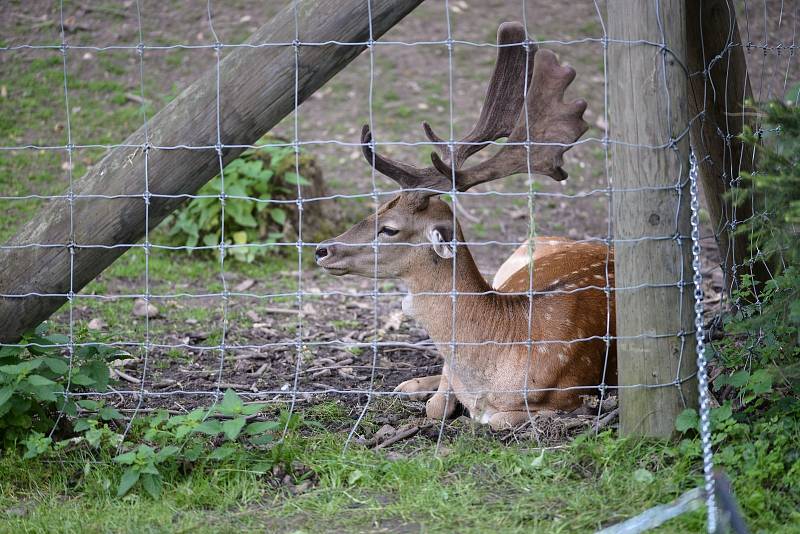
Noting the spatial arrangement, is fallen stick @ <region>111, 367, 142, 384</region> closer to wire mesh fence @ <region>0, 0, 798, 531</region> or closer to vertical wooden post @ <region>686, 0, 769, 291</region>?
wire mesh fence @ <region>0, 0, 798, 531</region>

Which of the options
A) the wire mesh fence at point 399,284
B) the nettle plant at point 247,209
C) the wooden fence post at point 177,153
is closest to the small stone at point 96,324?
the wire mesh fence at point 399,284

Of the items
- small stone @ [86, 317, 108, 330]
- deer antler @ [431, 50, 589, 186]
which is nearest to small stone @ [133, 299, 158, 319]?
small stone @ [86, 317, 108, 330]

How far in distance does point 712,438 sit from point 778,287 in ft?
2.59

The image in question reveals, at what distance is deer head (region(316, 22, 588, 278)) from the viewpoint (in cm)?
453

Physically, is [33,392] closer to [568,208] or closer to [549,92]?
[549,92]

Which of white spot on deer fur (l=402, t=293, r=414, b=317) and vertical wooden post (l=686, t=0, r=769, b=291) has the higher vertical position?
vertical wooden post (l=686, t=0, r=769, b=291)

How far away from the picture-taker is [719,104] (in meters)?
5.07

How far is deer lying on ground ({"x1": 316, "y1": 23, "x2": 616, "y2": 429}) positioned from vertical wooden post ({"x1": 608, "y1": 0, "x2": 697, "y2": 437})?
0.56 meters

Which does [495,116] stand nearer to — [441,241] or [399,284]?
[441,241]

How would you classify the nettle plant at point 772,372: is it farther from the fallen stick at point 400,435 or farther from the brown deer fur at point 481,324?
the fallen stick at point 400,435

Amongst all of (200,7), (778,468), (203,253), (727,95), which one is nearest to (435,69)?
(200,7)

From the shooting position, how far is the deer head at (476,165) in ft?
14.9

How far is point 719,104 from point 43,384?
369 cm

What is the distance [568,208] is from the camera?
9906 mm
